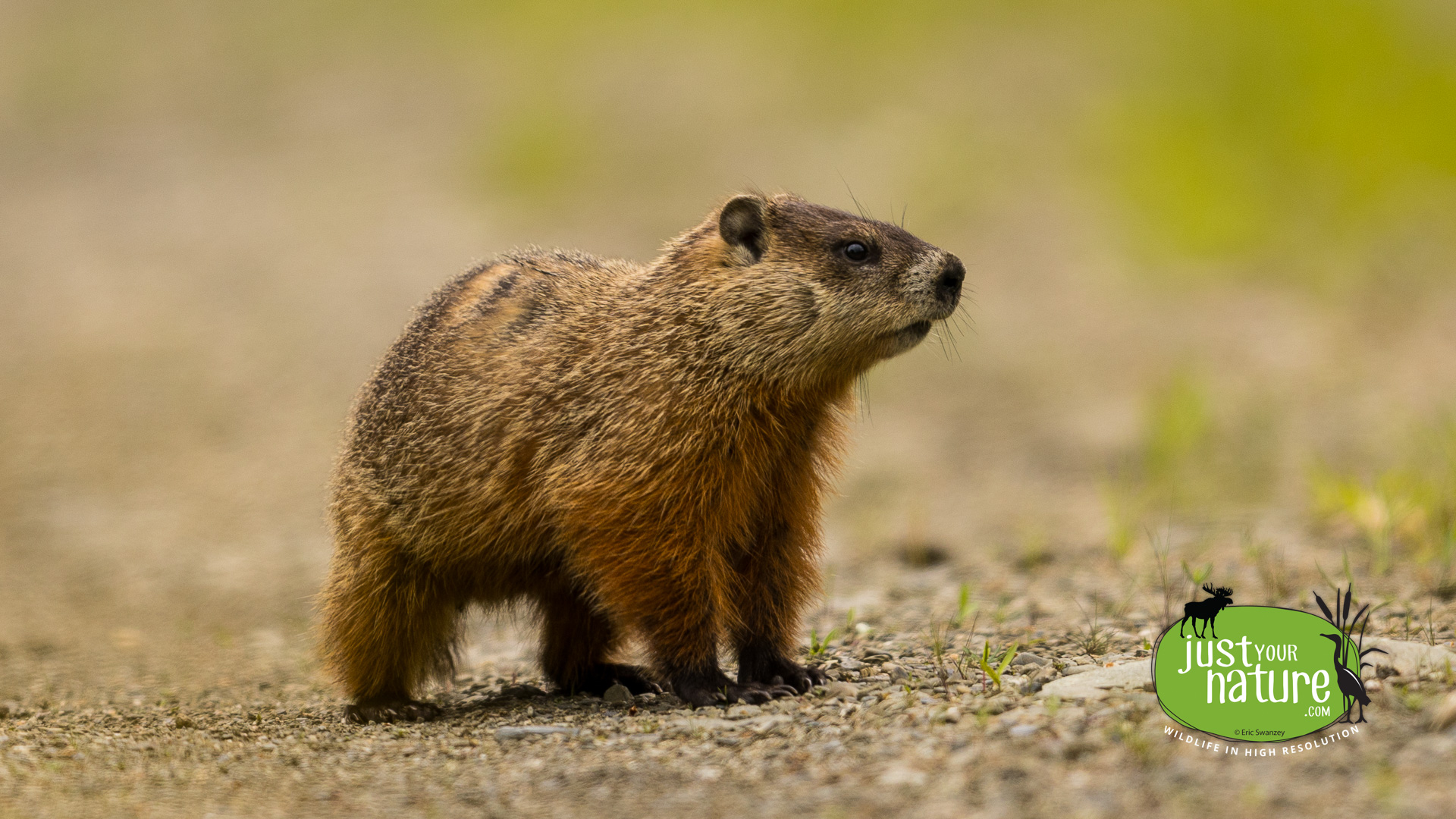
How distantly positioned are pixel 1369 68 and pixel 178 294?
16103 mm

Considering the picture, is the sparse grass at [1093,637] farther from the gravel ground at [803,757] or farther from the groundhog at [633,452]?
the groundhog at [633,452]

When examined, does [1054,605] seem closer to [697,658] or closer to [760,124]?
[697,658]

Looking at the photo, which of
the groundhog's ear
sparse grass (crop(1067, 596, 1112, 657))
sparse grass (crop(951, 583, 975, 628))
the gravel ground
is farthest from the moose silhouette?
the groundhog's ear

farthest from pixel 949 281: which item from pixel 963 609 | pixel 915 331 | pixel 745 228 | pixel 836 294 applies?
pixel 963 609

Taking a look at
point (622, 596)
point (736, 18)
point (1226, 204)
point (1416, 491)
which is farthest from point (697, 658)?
point (736, 18)

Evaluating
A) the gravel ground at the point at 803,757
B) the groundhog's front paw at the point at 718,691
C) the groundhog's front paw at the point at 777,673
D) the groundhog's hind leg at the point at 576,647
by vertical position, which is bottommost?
the gravel ground at the point at 803,757

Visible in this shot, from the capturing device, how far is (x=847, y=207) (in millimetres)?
16219

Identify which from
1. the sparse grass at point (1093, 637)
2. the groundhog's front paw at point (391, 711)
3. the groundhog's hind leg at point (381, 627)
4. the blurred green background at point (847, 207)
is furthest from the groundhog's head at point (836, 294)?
the groundhog's front paw at point (391, 711)

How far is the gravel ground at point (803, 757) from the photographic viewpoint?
4.10m

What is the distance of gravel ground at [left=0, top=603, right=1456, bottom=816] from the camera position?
4102 mm

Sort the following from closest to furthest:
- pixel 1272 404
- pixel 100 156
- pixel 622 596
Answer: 1. pixel 622 596
2. pixel 1272 404
3. pixel 100 156

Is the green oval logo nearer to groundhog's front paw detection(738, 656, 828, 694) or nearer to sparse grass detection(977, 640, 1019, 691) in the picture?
sparse grass detection(977, 640, 1019, 691)

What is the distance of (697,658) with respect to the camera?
5941 millimetres

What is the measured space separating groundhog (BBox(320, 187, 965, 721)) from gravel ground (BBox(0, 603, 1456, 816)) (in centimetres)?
40
